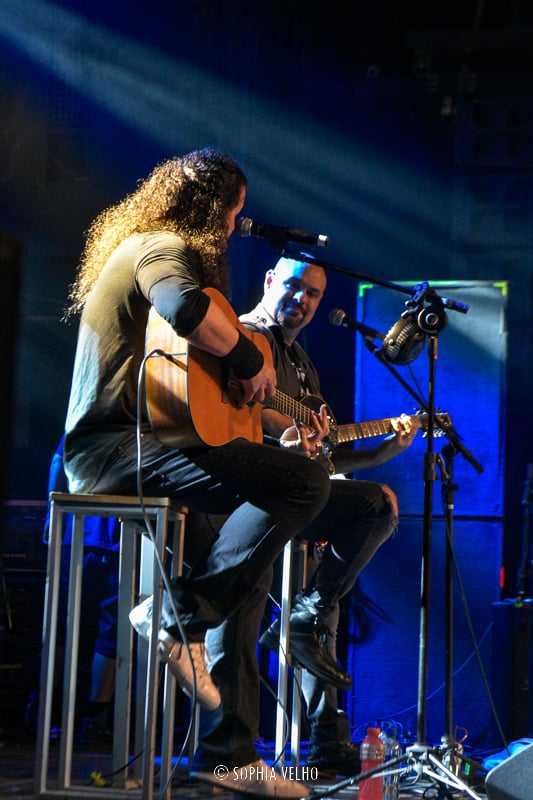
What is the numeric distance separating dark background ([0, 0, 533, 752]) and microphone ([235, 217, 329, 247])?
85.1 inches

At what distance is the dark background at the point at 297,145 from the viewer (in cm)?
496

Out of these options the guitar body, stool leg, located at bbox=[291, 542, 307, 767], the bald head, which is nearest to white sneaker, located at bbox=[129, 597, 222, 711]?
the guitar body

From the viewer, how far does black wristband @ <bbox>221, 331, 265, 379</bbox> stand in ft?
8.31

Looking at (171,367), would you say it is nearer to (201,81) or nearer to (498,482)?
(498,482)

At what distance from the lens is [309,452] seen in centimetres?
351

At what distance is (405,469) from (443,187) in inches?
73.9

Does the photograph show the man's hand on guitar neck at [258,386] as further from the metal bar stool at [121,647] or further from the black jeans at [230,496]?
the metal bar stool at [121,647]

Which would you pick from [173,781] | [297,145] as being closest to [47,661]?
[173,781]

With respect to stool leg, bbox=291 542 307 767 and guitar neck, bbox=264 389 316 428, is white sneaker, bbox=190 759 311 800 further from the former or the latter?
guitar neck, bbox=264 389 316 428

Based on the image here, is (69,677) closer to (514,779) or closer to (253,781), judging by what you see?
(253,781)

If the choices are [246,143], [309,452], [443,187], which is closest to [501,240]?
[443,187]

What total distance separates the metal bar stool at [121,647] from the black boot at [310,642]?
545 mm

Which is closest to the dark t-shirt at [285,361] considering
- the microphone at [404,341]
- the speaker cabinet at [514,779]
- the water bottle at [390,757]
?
the microphone at [404,341]

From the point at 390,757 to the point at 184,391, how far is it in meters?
1.94
